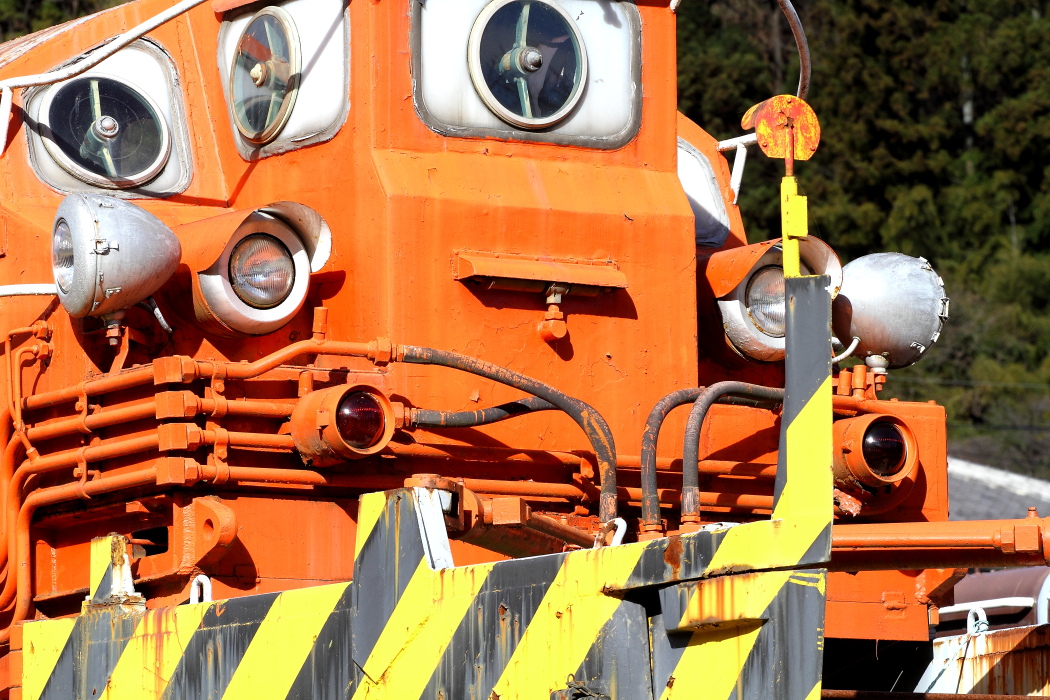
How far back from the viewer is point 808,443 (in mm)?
3781

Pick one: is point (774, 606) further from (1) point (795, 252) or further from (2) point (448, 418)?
(2) point (448, 418)

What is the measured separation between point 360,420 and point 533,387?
1.96ft

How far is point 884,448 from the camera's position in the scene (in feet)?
19.4

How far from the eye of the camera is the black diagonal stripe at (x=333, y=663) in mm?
4703

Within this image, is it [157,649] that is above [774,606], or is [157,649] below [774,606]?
below

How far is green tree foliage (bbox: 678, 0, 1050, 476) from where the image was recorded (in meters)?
37.2

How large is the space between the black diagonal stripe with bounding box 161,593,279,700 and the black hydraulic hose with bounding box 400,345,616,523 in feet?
3.19

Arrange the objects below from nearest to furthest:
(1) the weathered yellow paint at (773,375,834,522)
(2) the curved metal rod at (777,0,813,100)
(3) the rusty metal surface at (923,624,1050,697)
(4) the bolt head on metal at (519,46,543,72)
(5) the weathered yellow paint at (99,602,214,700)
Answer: (1) the weathered yellow paint at (773,375,834,522) → (5) the weathered yellow paint at (99,602,214,700) → (4) the bolt head on metal at (519,46,543,72) → (2) the curved metal rod at (777,0,813,100) → (3) the rusty metal surface at (923,624,1050,697)

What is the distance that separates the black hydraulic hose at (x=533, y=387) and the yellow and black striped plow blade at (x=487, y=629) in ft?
2.66

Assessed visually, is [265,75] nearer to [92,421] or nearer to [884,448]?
[92,421]

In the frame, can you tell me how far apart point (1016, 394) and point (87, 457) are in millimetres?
33639

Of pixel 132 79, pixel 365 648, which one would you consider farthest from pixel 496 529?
pixel 132 79

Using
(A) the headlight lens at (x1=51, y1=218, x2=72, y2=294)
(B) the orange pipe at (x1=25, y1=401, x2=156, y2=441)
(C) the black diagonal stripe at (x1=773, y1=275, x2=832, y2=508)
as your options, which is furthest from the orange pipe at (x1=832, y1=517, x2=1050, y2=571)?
(A) the headlight lens at (x1=51, y1=218, x2=72, y2=294)

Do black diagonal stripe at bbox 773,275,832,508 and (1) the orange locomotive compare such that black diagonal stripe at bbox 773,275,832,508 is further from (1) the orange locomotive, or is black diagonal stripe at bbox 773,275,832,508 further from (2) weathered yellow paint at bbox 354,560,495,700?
(2) weathered yellow paint at bbox 354,560,495,700
